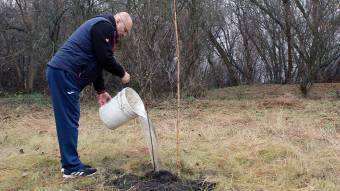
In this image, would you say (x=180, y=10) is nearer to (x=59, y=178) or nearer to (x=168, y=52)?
(x=168, y=52)

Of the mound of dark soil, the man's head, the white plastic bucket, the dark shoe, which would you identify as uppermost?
the man's head

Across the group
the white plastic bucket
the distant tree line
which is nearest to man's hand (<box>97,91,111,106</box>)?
the white plastic bucket

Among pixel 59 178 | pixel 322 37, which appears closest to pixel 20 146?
pixel 59 178

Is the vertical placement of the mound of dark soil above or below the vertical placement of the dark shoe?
below

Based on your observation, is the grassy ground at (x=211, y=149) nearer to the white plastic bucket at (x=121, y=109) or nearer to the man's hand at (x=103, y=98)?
the white plastic bucket at (x=121, y=109)

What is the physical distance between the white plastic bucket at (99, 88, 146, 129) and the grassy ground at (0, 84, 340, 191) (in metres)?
0.46

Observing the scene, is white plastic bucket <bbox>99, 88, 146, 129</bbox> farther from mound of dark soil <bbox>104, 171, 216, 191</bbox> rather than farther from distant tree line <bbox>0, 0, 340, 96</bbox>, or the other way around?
distant tree line <bbox>0, 0, 340, 96</bbox>

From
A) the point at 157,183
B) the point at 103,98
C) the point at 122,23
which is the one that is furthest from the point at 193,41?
the point at 157,183

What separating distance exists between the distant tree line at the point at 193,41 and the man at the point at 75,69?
5.59 m

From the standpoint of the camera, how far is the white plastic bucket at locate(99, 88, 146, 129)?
4.21 m

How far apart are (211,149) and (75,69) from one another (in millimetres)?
1668

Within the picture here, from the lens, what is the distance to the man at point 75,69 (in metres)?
4.11

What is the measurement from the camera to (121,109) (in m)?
4.22

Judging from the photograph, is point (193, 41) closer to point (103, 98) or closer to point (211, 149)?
point (211, 149)
